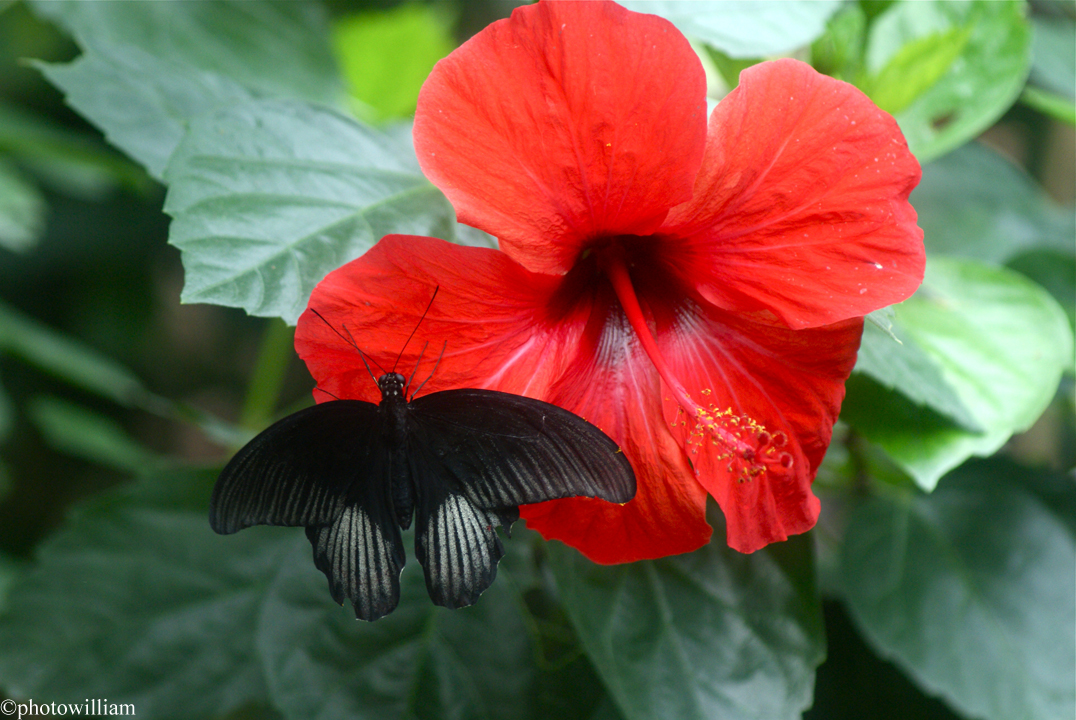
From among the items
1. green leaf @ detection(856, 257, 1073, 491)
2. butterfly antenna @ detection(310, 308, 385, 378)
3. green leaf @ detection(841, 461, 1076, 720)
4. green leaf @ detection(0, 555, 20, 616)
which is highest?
butterfly antenna @ detection(310, 308, 385, 378)

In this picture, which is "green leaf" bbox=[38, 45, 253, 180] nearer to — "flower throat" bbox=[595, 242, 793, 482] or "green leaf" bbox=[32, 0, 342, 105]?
"green leaf" bbox=[32, 0, 342, 105]

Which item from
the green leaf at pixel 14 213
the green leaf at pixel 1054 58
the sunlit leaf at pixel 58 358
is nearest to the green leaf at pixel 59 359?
the sunlit leaf at pixel 58 358

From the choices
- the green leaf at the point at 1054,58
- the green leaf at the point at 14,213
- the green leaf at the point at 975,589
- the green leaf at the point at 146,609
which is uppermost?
the green leaf at the point at 1054,58

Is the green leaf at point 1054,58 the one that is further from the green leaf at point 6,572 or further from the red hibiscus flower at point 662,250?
the green leaf at point 6,572

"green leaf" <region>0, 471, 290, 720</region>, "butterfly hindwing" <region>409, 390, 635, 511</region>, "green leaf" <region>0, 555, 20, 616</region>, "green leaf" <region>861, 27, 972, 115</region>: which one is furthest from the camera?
"green leaf" <region>0, 555, 20, 616</region>

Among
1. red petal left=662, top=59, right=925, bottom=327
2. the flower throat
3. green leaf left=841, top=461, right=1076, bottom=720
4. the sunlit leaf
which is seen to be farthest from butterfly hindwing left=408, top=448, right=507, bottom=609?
the sunlit leaf

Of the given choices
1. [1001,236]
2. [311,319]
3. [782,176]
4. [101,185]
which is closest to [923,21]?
[1001,236]

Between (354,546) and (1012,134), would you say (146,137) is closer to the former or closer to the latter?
(354,546)
